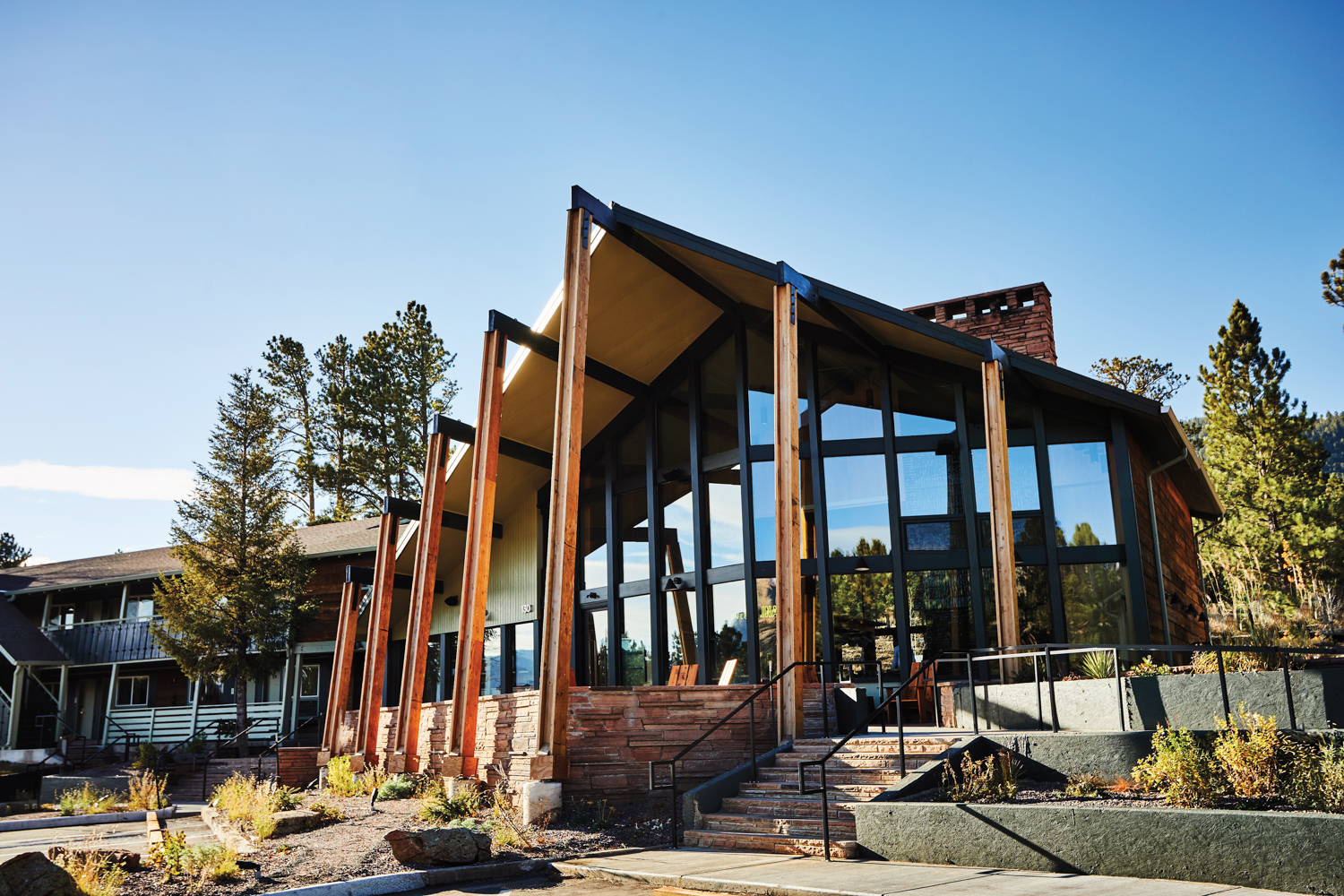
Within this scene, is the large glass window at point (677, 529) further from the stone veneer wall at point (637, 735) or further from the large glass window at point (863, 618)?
the stone veneer wall at point (637, 735)

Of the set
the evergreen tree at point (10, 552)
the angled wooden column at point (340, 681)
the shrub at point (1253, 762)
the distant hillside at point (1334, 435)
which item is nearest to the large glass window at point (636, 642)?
the angled wooden column at point (340, 681)

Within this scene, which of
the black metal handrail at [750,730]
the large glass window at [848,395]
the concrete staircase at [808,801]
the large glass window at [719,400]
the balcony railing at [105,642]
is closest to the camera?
the concrete staircase at [808,801]

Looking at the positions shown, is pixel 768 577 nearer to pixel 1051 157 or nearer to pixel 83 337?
pixel 1051 157

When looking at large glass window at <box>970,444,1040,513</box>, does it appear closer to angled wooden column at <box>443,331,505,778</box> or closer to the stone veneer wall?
the stone veneer wall

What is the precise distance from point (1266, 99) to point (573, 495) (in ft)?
34.1

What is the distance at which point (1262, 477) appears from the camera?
27.7m

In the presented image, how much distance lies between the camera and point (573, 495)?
11.0m

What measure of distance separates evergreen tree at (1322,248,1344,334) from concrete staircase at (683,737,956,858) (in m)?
21.7

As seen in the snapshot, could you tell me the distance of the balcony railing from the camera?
1036 inches

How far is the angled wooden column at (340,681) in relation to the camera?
1819 centimetres

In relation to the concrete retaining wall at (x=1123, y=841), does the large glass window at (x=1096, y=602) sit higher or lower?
higher

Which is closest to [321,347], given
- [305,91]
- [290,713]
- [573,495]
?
[290,713]

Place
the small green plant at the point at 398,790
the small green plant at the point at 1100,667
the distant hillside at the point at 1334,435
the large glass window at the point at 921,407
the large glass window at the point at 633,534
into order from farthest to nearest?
the distant hillside at the point at 1334,435, the large glass window at the point at 633,534, the large glass window at the point at 921,407, the small green plant at the point at 398,790, the small green plant at the point at 1100,667

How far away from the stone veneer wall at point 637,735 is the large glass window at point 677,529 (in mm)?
4269
